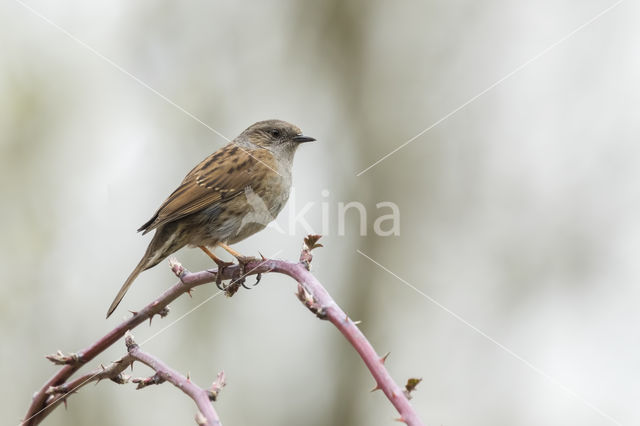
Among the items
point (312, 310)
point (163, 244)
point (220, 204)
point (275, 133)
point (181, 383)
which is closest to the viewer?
point (312, 310)

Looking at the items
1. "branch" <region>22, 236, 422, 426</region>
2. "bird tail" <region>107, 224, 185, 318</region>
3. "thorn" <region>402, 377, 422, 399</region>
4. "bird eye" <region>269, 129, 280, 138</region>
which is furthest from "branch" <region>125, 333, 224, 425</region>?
"bird eye" <region>269, 129, 280, 138</region>

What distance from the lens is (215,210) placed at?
5.07 meters

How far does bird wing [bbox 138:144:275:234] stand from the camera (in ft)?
15.7

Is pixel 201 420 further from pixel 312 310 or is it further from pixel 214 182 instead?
pixel 214 182

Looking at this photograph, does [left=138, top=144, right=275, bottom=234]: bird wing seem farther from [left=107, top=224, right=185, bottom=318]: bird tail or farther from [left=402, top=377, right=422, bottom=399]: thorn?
[left=402, top=377, right=422, bottom=399]: thorn

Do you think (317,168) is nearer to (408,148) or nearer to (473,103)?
(408,148)

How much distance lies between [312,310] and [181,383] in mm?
573

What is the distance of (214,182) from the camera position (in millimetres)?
5219

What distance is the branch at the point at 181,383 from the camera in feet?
6.35

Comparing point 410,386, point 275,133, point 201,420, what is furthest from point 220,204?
point 410,386

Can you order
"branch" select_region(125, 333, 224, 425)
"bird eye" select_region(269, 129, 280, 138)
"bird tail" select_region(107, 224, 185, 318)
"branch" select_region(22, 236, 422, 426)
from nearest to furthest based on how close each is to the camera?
"branch" select_region(22, 236, 422, 426) → "branch" select_region(125, 333, 224, 425) → "bird tail" select_region(107, 224, 185, 318) → "bird eye" select_region(269, 129, 280, 138)

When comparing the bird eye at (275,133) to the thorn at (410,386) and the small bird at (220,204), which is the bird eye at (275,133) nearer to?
the small bird at (220,204)

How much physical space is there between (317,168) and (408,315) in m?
2.54

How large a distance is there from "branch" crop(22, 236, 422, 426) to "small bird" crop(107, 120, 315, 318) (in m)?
1.85
